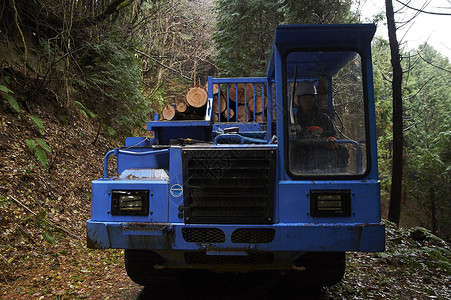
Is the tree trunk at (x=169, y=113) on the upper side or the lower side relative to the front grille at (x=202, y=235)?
upper

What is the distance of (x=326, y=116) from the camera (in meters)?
3.44

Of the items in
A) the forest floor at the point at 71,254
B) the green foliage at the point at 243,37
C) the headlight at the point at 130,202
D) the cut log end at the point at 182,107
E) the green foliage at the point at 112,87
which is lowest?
the forest floor at the point at 71,254

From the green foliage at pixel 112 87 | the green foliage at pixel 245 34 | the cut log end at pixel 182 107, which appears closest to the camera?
the cut log end at pixel 182 107

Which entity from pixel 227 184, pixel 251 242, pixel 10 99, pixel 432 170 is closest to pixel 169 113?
pixel 227 184

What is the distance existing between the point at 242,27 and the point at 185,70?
31.3 feet

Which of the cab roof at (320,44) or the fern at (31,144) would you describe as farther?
the fern at (31,144)

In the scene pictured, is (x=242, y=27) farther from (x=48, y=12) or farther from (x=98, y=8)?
(x=48, y=12)

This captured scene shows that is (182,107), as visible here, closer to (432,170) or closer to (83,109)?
(83,109)

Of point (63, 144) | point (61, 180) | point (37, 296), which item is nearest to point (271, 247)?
point (37, 296)

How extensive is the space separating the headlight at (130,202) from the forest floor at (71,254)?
122 cm

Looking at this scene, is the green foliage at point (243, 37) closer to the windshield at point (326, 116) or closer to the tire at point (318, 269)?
the windshield at point (326, 116)

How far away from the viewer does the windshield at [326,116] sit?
3.27 metres

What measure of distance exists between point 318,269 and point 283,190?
3.17 feet

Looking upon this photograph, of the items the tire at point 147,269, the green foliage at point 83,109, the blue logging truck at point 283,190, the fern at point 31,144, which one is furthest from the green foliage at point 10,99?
the tire at point 147,269
